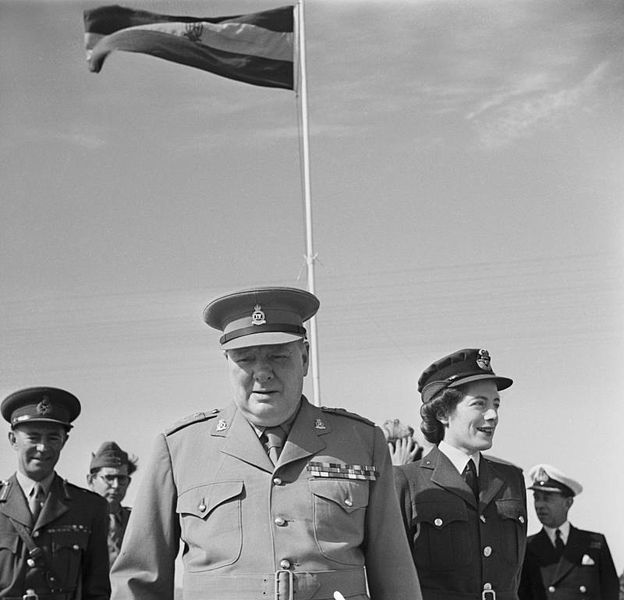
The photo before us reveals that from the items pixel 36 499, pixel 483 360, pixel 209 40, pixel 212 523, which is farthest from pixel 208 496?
pixel 209 40

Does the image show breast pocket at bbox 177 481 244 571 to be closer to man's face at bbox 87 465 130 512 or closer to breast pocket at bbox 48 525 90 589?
breast pocket at bbox 48 525 90 589

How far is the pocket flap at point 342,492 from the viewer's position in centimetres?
374

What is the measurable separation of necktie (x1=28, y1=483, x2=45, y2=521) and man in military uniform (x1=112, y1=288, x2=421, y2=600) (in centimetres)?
202

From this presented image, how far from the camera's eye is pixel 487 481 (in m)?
5.04

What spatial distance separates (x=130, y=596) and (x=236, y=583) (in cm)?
39

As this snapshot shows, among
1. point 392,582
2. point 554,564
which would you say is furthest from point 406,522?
point 554,564

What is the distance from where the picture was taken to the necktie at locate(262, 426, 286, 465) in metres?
3.84

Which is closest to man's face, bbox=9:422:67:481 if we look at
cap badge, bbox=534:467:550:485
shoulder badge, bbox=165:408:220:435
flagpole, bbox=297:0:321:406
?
shoulder badge, bbox=165:408:220:435

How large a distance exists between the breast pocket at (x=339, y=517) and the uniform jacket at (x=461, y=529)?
1.13m

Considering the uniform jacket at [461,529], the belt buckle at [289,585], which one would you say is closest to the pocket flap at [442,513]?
the uniform jacket at [461,529]

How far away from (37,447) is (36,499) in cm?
29

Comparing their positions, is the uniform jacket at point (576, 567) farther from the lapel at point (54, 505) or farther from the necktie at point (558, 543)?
the lapel at point (54, 505)

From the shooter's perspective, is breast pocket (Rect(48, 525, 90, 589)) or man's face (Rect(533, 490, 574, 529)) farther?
man's face (Rect(533, 490, 574, 529))

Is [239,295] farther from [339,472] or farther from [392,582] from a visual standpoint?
[392,582]
